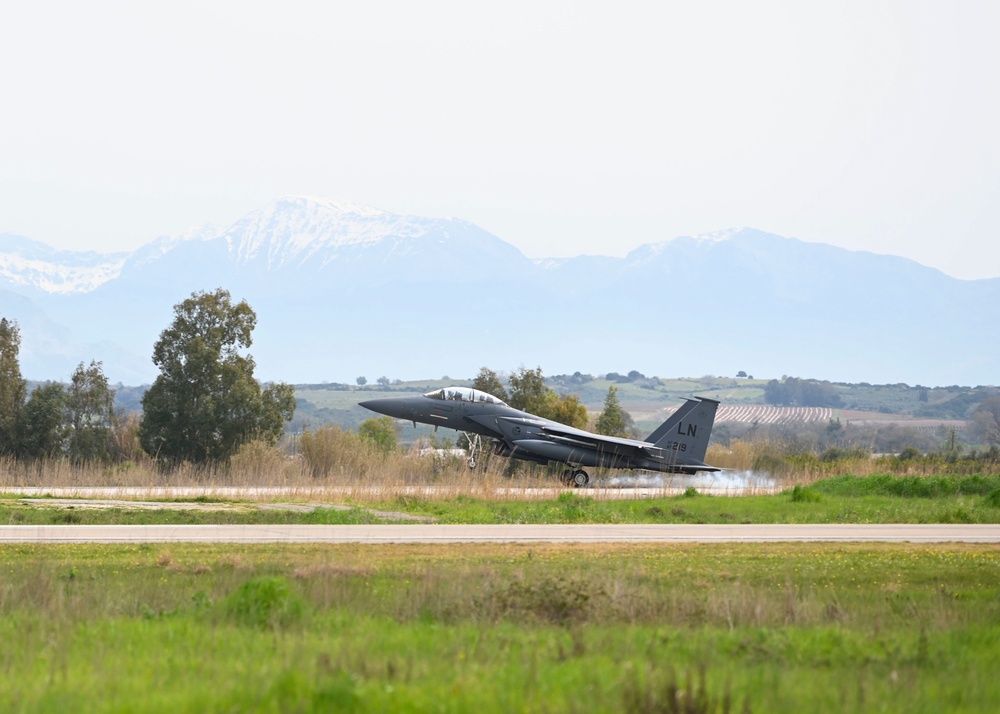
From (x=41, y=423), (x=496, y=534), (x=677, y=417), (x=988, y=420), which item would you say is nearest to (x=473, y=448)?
(x=677, y=417)

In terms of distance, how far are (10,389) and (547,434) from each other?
23491 mm

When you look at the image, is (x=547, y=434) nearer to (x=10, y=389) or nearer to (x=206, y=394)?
(x=206, y=394)

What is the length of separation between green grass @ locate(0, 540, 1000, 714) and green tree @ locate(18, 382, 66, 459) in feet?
106

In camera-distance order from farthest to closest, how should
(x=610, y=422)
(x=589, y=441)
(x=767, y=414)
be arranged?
(x=767, y=414) → (x=610, y=422) → (x=589, y=441)

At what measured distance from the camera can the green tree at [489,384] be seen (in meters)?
53.2

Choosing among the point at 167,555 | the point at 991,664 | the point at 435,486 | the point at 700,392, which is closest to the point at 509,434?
the point at 435,486

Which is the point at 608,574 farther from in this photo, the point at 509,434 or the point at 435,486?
the point at 509,434

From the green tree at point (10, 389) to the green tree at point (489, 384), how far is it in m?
20.5

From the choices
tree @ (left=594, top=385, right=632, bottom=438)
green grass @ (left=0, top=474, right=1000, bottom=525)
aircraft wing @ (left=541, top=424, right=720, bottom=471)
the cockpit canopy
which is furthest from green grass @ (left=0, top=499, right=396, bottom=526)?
tree @ (left=594, top=385, right=632, bottom=438)

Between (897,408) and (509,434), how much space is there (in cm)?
16409

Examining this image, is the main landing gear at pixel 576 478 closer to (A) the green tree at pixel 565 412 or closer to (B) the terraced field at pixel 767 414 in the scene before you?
(A) the green tree at pixel 565 412

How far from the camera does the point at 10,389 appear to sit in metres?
46.8

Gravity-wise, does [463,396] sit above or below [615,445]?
above

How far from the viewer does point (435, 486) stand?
3462 centimetres
